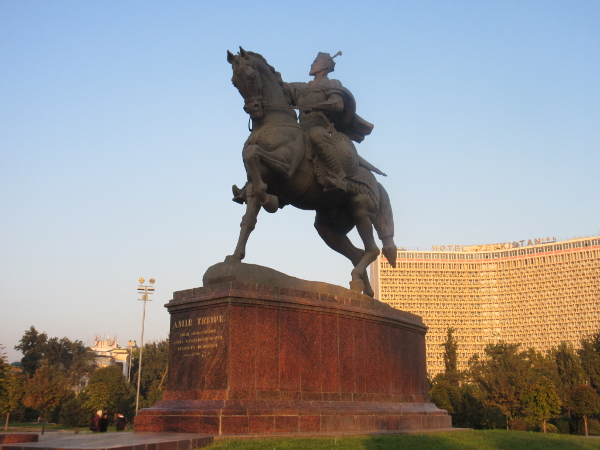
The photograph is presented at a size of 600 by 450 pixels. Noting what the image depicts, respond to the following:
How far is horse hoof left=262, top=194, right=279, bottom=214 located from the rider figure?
3.68ft

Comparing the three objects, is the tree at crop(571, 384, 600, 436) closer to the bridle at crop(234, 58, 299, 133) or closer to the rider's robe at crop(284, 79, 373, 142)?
the rider's robe at crop(284, 79, 373, 142)

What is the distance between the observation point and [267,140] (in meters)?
10.1

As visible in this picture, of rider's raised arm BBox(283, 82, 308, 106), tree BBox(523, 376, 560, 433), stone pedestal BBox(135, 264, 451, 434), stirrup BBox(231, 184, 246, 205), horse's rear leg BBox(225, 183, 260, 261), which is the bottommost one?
tree BBox(523, 376, 560, 433)

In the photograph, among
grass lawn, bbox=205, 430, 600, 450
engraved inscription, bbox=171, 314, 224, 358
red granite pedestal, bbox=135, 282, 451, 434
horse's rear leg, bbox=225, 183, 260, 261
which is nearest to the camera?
grass lawn, bbox=205, 430, 600, 450

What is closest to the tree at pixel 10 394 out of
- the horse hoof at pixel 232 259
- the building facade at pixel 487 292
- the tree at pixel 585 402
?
the horse hoof at pixel 232 259

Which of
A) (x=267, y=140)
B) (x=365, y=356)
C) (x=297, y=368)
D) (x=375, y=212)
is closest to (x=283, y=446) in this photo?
(x=297, y=368)

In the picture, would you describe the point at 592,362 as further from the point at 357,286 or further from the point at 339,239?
the point at 357,286

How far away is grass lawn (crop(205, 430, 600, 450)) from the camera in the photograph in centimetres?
730

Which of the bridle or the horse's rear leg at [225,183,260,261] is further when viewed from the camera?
the bridle

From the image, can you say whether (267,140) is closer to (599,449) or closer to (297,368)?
(297,368)

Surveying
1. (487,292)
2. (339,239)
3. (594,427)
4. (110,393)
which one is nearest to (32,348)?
(110,393)

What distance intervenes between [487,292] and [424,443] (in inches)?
4701

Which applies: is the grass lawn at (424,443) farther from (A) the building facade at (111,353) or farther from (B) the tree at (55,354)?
(A) the building facade at (111,353)

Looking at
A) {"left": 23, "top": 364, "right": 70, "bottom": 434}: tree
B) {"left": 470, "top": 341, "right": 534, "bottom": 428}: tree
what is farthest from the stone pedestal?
{"left": 470, "top": 341, "right": 534, "bottom": 428}: tree
